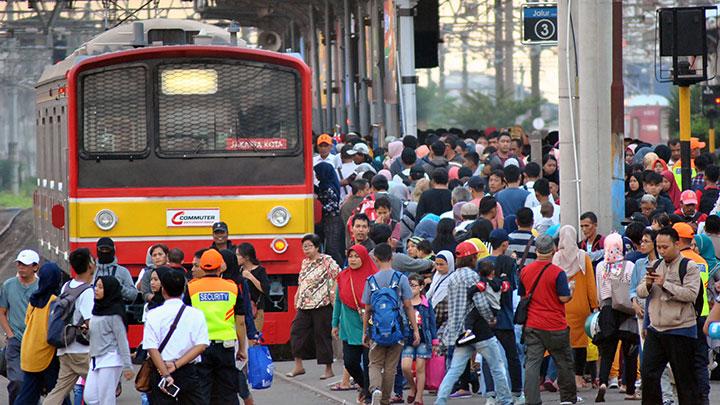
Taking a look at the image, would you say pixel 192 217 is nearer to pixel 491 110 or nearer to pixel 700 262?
pixel 700 262

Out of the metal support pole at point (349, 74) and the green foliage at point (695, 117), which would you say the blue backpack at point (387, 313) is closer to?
the metal support pole at point (349, 74)

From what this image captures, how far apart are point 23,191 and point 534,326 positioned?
5395 cm

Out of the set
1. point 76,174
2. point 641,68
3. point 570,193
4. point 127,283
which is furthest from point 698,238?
point 641,68

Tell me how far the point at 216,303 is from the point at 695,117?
41.4 metres

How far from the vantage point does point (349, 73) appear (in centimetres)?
4375

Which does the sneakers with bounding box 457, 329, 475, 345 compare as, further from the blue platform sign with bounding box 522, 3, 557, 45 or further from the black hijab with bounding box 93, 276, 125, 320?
the blue platform sign with bounding box 522, 3, 557, 45

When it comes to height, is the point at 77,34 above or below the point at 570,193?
above

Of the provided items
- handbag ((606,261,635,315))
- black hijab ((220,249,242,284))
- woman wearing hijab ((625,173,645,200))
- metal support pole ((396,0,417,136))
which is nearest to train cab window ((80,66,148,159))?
black hijab ((220,249,242,284))

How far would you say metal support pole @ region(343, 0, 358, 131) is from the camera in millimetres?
42759

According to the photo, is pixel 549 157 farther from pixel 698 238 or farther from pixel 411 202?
pixel 698 238

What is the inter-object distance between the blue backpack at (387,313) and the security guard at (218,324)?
1.61 meters

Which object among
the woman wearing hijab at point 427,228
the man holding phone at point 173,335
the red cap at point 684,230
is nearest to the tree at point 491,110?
the woman wearing hijab at point 427,228

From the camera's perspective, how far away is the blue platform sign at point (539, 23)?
56.7 ft

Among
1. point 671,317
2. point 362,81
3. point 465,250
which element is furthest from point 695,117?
point 671,317
